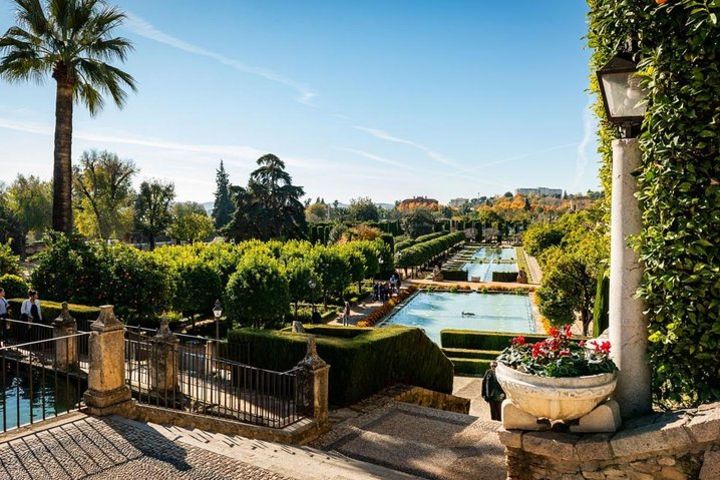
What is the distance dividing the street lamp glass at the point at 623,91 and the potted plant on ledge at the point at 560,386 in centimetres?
199

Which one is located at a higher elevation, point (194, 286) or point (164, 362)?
point (194, 286)

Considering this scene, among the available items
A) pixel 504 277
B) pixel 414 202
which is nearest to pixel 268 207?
pixel 504 277

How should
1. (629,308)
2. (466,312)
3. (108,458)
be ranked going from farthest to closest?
(466,312) → (108,458) → (629,308)

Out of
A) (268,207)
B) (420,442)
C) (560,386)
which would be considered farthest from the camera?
(268,207)

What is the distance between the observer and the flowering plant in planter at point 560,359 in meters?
4.25

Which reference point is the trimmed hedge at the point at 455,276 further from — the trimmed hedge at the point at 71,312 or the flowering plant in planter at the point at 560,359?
the flowering plant in planter at the point at 560,359

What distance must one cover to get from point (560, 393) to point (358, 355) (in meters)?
7.09

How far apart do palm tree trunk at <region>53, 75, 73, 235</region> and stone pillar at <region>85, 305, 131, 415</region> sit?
40.3 ft

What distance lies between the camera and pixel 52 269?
16.8 m

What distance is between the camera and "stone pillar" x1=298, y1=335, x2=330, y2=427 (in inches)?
344

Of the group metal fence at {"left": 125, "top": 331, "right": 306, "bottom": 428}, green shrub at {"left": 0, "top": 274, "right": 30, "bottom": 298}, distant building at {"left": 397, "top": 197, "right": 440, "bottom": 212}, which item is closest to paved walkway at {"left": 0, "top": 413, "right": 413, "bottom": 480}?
metal fence at {"left": 125, "top": 331, "right": 306, "bottom": 428}

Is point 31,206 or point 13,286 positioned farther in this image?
point 31,206

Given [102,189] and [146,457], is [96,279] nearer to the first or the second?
[146,457]

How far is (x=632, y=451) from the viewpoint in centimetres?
398
